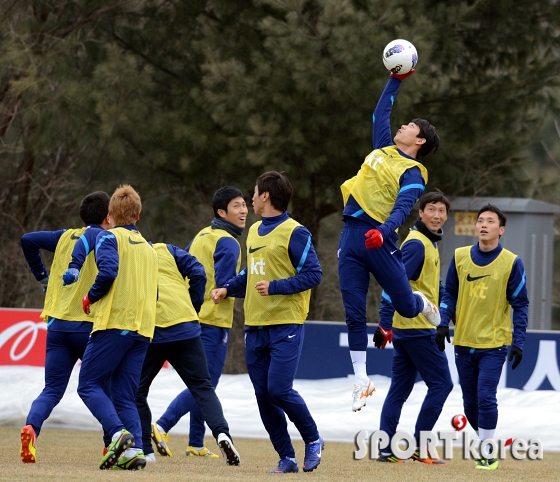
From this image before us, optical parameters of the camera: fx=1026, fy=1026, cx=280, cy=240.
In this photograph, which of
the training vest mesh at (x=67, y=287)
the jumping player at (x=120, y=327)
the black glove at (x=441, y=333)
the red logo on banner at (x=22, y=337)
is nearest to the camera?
the jumping player at (x=120, y=327)

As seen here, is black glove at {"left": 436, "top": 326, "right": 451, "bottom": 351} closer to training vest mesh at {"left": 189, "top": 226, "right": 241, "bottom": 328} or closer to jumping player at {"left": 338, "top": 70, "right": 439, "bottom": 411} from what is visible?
jumping player at {"left": 338, "top": 70, "right": 439, "bottom": 411}

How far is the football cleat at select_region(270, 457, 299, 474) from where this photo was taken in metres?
7.33

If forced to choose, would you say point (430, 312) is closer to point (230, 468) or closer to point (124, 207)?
point (230, 468)

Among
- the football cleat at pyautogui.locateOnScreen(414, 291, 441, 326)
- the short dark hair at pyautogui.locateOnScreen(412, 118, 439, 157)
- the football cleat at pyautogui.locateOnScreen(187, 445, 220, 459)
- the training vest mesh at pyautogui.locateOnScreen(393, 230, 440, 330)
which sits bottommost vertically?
the football cleat at pyautogui.locateOnScreen(187, 445, 220, 459)

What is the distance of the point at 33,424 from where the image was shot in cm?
754

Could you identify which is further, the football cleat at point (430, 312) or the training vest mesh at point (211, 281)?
the training vest mesh at point (211, 281)

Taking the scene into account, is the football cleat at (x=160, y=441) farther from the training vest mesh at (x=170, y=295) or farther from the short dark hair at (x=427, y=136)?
the short dark hair at (x=427, y=136)

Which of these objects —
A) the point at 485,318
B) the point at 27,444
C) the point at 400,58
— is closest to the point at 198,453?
the point at 27,444

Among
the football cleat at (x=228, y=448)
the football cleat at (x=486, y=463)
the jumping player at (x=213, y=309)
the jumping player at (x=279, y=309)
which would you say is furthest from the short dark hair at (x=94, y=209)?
the football cleat at (x=486, y=463)

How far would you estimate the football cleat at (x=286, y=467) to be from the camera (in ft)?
24.1

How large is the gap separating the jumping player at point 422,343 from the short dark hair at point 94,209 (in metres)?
2.47

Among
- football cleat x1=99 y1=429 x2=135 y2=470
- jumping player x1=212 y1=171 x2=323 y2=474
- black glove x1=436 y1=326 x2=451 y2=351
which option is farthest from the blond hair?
black glove x1=436 y1=326 x2=451 y2=351

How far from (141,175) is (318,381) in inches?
232

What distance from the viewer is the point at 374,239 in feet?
22.7
